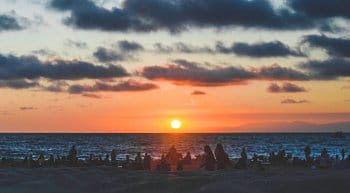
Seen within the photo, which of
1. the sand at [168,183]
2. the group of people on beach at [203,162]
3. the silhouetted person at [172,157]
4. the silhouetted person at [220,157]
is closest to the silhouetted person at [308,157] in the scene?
the group of people on beach at [203,162]

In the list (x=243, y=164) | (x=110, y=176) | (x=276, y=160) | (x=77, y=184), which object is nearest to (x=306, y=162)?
(x=276, y=160)

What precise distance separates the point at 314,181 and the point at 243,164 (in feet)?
36.5

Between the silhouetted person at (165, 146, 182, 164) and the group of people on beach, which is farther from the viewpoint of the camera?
the silhouetted person at (165, 146, 182, 164)

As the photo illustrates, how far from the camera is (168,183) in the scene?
2116 cm

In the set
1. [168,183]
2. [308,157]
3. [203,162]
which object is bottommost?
[168,183]

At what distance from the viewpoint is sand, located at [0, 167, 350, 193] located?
1969 cm

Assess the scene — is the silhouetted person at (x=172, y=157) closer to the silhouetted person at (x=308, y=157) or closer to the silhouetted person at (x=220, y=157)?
the silhouetted person at (x=220, y=157)

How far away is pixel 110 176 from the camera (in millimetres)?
24312

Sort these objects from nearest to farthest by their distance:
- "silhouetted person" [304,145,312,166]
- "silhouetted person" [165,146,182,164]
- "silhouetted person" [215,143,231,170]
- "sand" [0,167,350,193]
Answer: "sand" [0,167,350,193] → "silhouetted person" [215,143,231,170] → "silhouetted person" [165,146,182,164] → "silhouetted person" [304,145,312,166]

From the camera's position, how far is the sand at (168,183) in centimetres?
1969

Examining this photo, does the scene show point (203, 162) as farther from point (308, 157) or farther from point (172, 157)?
point (308, 157)

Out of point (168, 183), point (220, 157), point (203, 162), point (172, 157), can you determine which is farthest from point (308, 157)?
point (168, 183)

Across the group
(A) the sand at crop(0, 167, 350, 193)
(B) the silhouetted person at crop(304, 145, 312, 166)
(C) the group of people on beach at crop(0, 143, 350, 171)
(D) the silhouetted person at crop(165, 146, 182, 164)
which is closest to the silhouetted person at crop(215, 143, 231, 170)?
(C) the group of people on beach at crop(0, 143, 350, 171)

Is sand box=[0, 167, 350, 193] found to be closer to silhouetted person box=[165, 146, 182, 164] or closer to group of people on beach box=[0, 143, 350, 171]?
group of people on beach box=[0, 143, 350, 171]
